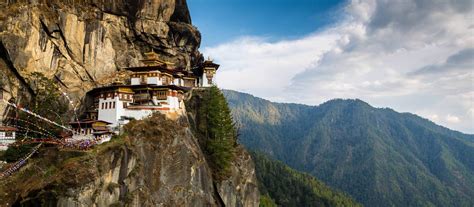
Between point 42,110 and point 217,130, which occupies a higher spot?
point 42,110

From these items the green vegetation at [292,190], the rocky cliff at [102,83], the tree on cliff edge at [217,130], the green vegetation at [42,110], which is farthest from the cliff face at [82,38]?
the green vegetation at [292,190]

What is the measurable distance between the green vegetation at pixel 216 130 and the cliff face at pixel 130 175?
3.48 m

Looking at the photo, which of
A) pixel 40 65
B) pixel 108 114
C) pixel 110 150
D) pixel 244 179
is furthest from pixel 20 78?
pixel 244 179

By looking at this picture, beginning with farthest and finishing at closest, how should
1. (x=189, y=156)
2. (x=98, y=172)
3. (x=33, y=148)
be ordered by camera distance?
(x=189, y=156) → (x=33, y=148) → (x=98, y=172)

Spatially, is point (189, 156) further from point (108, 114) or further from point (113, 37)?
point (113, 37)

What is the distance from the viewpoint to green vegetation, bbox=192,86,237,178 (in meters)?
70.2

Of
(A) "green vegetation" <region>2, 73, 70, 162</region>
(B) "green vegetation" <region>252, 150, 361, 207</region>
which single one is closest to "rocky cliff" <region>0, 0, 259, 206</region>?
(A) "green vegetation" <region>2, 73, 70, 162</region>

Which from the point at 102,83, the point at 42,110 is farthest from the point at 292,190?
the point at 42,110

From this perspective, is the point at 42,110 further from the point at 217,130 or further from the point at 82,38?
the point at 217,130

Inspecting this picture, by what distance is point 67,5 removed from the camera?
73.3 m

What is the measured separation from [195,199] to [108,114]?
20286 millimetres

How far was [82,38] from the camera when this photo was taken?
75.0m

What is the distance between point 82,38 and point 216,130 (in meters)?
31.2

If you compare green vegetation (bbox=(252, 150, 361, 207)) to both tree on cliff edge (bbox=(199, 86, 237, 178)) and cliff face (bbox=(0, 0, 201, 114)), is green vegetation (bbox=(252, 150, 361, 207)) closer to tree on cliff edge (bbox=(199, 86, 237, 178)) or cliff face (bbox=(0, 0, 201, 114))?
cliff face (bbox=(0, 0, 201, 114))
